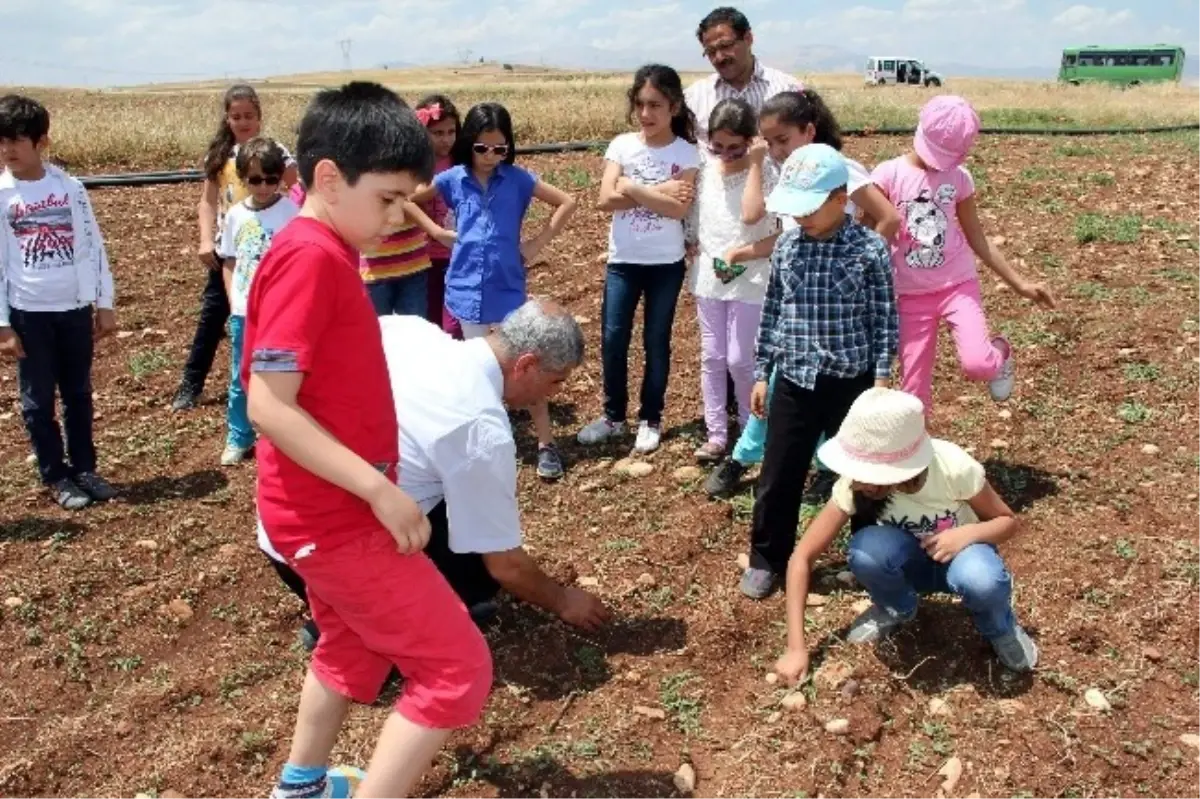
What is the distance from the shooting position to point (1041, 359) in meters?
6.08

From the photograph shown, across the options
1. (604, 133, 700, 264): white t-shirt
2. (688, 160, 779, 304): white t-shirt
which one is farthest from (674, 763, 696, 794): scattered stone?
(604, 133, 700, 264): white t-shirt

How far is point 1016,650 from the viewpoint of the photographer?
3.32 m

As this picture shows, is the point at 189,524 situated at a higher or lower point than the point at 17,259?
lower

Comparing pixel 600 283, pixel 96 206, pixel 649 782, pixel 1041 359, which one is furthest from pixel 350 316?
pixel 96 206

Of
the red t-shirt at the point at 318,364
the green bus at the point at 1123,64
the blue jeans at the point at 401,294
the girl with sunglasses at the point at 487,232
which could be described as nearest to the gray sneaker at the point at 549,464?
the girl with sunglasses at the point at 487,232

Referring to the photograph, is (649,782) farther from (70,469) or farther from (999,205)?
(999,205)

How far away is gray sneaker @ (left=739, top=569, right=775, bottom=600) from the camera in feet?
12.8

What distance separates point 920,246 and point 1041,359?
6.93 feet

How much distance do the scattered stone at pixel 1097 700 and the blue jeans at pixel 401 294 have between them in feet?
11.0

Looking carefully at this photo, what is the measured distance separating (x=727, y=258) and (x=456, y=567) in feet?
6.03

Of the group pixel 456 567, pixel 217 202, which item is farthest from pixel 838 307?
pixel 217 202

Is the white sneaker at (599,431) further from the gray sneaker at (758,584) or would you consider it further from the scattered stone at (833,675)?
the scattered stone at (833,675)

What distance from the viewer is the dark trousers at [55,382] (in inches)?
185

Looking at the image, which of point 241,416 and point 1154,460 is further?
point 241,416
